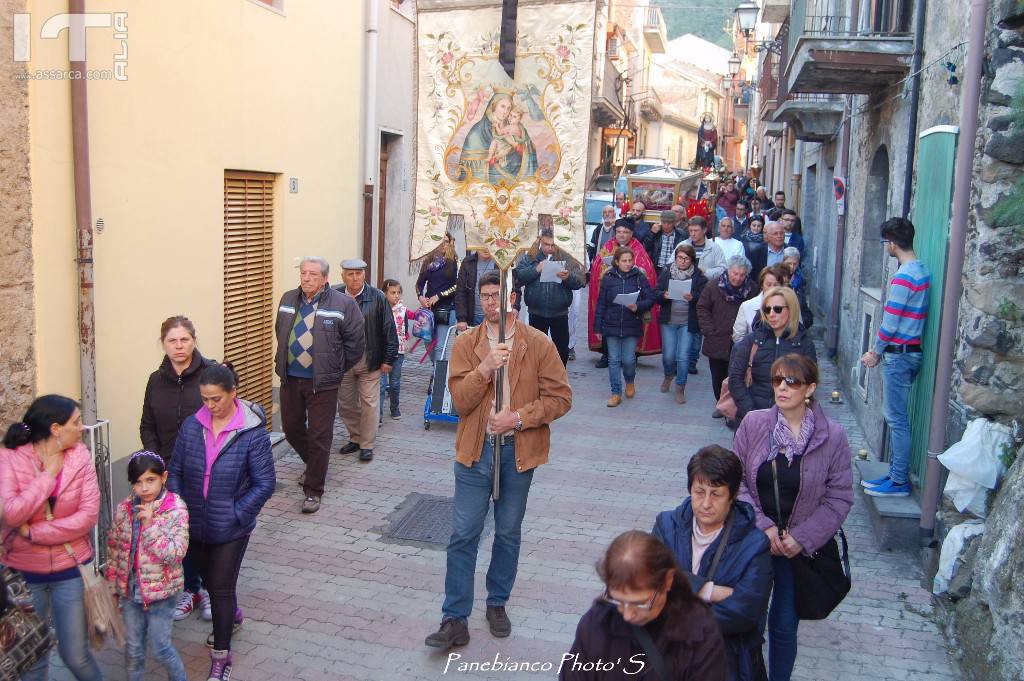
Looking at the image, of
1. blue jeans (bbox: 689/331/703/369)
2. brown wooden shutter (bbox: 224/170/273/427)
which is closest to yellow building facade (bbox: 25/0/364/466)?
brown wooden shutter (bbox: 224/170/273/427)

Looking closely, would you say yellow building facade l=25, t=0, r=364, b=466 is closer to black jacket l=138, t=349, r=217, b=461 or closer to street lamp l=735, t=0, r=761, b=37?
black jacket l=138, t=349, r=217, b=461

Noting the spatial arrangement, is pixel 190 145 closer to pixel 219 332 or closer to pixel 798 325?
pixel 219 332

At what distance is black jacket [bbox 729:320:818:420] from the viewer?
6.73 m

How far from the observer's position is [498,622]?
5.55 m

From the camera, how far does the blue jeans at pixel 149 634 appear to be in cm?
457

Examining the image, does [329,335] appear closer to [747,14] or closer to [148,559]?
[148,559]

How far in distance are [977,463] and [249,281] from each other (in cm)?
634

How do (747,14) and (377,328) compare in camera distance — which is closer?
(377,328)

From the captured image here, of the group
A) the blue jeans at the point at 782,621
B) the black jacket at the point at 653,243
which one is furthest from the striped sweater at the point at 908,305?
the black jacket at the point at 653,243

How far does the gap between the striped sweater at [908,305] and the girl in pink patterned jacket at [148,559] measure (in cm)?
489

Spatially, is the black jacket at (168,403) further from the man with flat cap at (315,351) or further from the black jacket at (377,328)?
the black jacket at (377,328)

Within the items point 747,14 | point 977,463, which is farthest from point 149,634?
point 747,14

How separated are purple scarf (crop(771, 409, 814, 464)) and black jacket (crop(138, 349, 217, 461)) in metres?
3.05

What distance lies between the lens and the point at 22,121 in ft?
19.4
